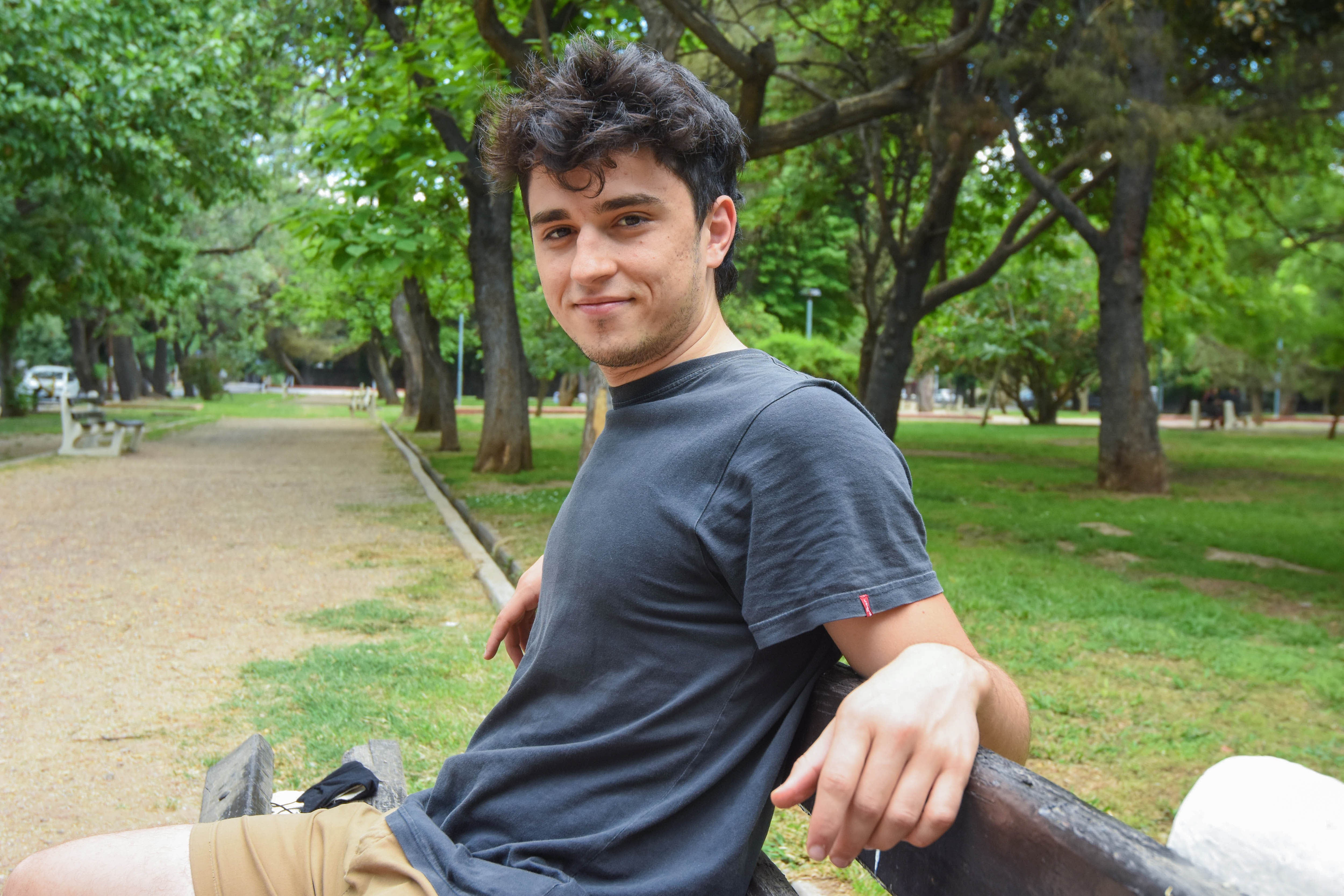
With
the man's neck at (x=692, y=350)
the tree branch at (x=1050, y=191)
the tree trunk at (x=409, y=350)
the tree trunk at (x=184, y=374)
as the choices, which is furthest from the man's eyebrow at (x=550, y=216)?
the tree trunk at (x=184, y=374)

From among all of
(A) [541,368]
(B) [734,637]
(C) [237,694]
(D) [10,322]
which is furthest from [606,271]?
(A) [541,368]

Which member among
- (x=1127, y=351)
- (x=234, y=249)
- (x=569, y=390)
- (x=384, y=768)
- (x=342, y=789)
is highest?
(x=234, y=249)

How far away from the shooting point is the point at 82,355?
114 ft

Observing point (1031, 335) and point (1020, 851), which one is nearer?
point (1020, 851)

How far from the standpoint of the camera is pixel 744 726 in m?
1.54

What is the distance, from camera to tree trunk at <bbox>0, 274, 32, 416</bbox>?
21828mm

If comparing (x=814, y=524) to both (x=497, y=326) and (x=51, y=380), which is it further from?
(x=51, y=380)

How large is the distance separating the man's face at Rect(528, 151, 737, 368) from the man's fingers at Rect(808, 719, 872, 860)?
0.80m

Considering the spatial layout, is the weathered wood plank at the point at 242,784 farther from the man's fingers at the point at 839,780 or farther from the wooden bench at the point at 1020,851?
the man's fingers at the point at 839,780

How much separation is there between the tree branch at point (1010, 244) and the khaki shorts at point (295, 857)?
14.6 meters

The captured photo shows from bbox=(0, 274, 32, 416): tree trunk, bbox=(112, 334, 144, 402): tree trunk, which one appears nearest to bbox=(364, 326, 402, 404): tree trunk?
bbox=(112, 334, 144, 402): tree trunk

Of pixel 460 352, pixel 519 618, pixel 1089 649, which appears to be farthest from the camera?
pixel 460 352

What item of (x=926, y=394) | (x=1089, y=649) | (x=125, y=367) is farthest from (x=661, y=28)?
(x=926, y=394)

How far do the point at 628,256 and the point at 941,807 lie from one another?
3.15 ft
